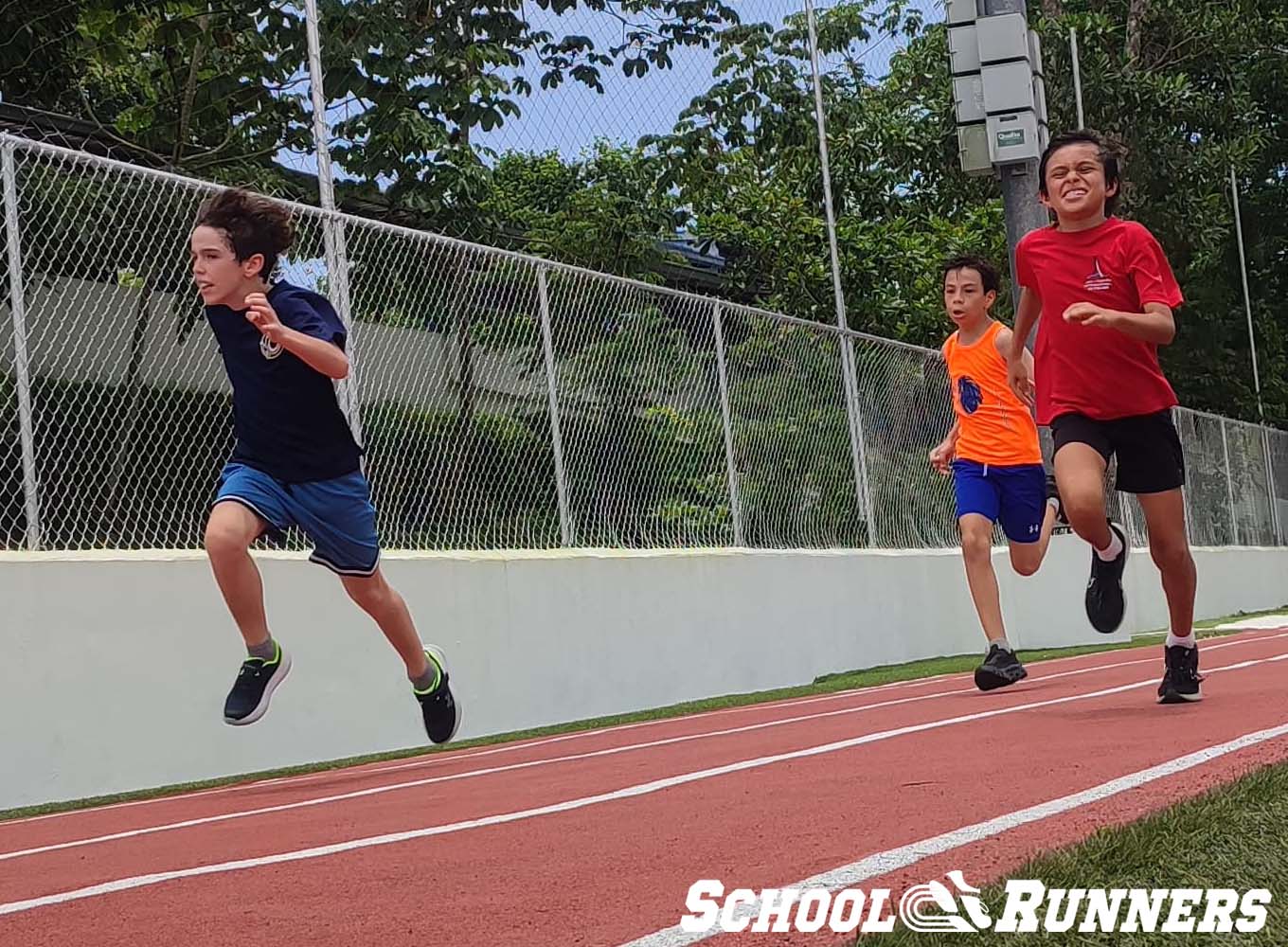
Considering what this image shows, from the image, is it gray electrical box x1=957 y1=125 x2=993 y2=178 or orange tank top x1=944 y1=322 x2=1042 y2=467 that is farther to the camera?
gray electrical box x1=957 y1=125 x2=993 y2=178

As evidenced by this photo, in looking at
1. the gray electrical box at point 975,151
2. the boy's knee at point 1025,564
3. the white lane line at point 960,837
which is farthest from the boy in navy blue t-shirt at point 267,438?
the gray electrical box at point 975,151

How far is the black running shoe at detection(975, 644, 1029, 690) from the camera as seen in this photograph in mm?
8727

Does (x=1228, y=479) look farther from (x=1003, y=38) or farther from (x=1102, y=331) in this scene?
(x=1102, y=331)

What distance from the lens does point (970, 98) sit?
43.0 feet

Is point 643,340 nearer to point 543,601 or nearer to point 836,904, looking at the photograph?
point 543,601

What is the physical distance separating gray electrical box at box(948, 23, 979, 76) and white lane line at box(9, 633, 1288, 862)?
17.4 feet

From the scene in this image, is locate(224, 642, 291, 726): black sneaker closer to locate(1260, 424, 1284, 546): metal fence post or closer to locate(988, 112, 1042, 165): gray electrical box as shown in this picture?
locate(988, 112, 1042, 165): gray electrical box

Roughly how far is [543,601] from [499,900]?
694cm

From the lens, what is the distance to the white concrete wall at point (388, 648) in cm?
738

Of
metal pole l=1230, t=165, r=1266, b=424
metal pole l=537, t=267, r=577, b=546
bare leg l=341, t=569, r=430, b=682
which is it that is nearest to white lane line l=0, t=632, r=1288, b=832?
bare leg l=341, t=569, r=430, b=682

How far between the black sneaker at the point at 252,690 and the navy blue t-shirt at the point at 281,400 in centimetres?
66

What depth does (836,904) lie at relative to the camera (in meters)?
3.08

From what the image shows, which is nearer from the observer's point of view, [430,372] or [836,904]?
[836,904]

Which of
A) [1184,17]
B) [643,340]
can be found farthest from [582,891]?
[1184,17]
